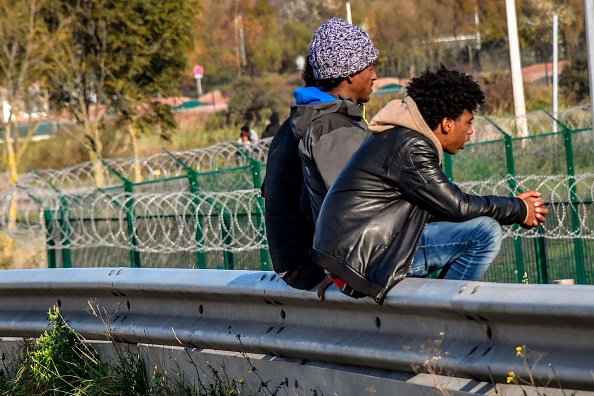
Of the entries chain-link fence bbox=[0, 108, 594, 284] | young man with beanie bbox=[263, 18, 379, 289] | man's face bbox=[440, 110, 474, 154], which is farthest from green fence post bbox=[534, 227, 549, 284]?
man's face bbox=[440, 110, 474, 154]

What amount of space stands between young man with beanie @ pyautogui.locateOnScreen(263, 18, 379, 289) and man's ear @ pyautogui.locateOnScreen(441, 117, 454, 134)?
1.55 ft

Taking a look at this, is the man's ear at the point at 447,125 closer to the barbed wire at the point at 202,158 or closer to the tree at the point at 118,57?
the barbed wire at the point at 202,158

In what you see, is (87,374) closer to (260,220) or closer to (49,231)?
(260,220)

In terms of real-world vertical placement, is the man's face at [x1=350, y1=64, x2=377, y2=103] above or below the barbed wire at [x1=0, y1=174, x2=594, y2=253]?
above

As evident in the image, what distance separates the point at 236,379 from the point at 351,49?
5.18 feet

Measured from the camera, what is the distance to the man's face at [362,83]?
6.02m

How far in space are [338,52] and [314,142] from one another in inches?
25.0

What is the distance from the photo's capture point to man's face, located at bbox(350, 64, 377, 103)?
19.8 feet

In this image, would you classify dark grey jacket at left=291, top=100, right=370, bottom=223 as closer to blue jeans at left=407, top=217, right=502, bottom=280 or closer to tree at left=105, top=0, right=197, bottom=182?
blue jeans at left=407, top=217, right=502, bottom=280

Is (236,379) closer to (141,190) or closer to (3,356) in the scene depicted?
(3,356)

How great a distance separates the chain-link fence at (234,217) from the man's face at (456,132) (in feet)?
12.9

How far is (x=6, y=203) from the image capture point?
14.5 meters

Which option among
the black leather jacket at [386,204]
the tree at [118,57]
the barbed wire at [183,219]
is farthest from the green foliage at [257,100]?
the black leather jacket at [386,204]

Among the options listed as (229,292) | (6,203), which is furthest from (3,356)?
(6,203)
